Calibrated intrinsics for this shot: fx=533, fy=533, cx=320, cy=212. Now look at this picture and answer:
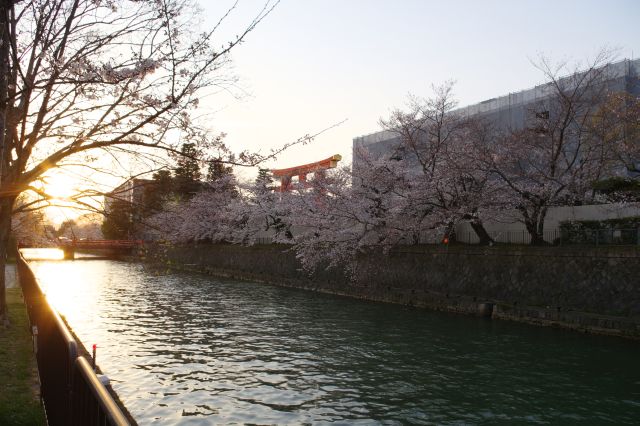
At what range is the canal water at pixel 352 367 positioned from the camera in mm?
9805

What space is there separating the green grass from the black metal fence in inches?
13.4

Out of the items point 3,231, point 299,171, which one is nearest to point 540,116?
point 3,231

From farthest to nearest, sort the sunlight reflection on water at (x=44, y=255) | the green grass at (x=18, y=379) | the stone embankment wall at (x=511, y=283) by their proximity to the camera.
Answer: the sunlight reflection on water at (x=44, y=255)
the stone embankment wall at (x=511, y=283)
the green grass at (x=18, y=379)

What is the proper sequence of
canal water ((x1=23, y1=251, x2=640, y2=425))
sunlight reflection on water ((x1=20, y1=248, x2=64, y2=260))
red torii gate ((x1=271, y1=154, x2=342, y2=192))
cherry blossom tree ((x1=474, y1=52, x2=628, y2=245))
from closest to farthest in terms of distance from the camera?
canal water ((x1=23, y1=251, x2=640, y2=425))
cherry blossom tree ((x1=474, y1=52, x2=628, y2=245))
red torii gate ((x1=271, y1=154, x2=342, y2=192))
sunlight reflection on water ((x1=20, y1=248, x2=64, y2=260))

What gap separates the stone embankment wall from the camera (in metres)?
18.4

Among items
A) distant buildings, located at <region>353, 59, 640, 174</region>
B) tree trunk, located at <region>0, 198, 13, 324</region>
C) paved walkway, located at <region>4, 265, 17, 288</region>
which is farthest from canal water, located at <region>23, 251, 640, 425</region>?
distant buildings, located at <region>353, 59, 640, 174</region>

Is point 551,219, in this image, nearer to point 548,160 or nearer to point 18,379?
point 548,160

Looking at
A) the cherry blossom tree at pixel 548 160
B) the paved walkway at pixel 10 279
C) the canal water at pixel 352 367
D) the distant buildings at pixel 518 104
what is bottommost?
the canal water at pixel 352 367

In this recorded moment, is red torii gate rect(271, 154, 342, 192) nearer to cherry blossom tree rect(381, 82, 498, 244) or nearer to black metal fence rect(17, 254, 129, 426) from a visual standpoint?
cherry blossom tree rect(381, 82, 498, 244)

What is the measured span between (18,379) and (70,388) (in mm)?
4922

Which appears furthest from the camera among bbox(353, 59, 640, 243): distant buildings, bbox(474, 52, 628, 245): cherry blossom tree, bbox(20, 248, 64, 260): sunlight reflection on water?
bbox(20, 248, 64, 260): sunlight reflection on water

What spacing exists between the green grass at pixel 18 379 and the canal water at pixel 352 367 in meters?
1.82

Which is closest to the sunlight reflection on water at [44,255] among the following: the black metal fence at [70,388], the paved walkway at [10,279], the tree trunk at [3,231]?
A: the paved walkway at [10,279]

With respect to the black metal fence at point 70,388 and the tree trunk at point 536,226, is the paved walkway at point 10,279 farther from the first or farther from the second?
the tree trunk at point 536,226
